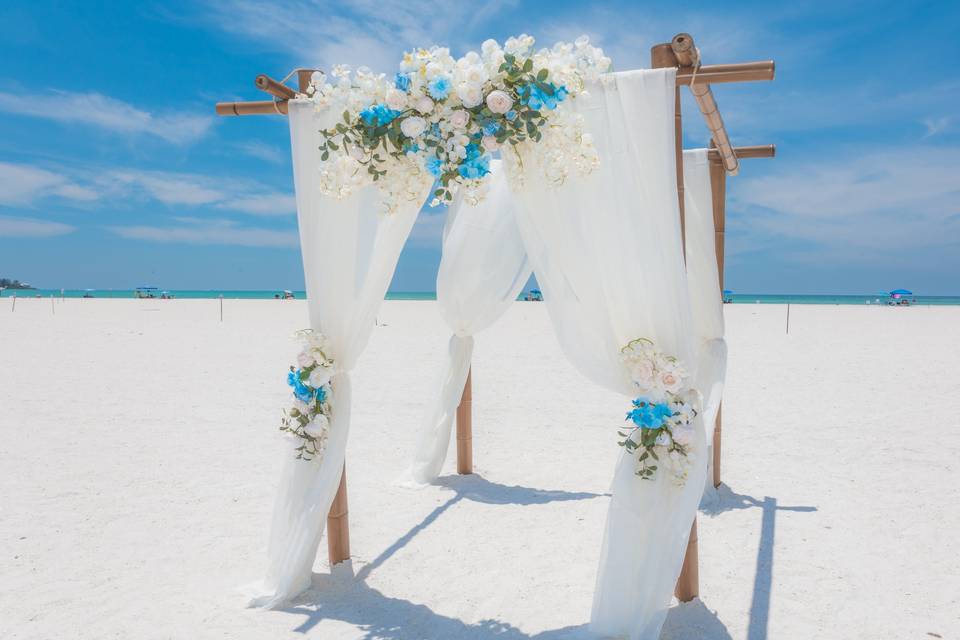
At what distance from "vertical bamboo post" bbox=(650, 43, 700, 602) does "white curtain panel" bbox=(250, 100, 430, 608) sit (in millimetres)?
1229

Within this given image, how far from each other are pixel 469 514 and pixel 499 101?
2795 millimetres

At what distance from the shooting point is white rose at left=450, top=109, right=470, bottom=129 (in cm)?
245

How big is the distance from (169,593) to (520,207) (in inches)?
99.0

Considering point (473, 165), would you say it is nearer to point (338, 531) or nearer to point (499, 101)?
point (499, 101)

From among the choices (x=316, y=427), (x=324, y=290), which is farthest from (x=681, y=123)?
(x=316, y=427)

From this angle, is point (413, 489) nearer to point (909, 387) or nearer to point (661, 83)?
point (661, 83)

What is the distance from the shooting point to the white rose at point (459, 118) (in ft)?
8.04

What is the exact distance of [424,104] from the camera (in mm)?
2490

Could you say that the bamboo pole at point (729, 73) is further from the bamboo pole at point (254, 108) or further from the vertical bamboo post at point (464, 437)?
the vertical bamboo post at point (464, 437)

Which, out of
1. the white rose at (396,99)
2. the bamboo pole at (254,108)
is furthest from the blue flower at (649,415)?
the bamboo pole at (254,108)

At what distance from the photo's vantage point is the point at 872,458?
200 inches

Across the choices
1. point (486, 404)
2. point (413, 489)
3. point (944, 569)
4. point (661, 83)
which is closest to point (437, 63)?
point (661, 83)

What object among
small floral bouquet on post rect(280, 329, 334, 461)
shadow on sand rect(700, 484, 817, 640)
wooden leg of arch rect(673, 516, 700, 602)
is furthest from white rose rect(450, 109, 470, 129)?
shadow on sand rect(700, 484, 817, 640)

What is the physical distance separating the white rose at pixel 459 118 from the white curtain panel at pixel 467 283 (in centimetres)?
201
